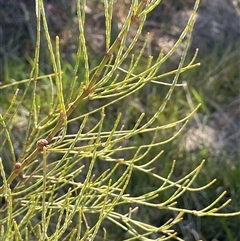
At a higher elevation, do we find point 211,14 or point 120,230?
point 211,14

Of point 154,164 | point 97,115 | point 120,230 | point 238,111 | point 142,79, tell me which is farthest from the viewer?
point 238,111

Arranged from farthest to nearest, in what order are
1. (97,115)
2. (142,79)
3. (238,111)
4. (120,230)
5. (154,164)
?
(238,111), (97,115), (154,164), (120,230), (142,79)

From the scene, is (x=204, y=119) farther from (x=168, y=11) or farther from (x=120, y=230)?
(x=168, y=11)

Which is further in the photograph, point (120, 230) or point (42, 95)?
point (42, 95)

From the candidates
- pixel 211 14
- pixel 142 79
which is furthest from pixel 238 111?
pixel 142 79

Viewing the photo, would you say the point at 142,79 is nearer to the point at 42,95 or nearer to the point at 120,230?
the point at 120,230

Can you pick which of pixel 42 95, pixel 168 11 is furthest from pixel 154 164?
pixel 168 11

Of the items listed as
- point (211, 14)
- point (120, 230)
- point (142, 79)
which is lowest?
point (120, 230)
